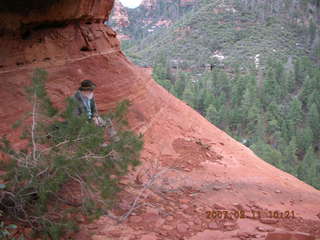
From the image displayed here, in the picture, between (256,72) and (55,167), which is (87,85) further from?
(256,72)

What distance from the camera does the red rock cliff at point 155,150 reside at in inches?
166

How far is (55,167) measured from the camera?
11.1ft

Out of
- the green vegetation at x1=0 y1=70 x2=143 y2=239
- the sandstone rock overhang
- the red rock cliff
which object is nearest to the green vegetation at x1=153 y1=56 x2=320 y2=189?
the red rock cliff

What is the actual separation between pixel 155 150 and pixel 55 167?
9.36 ft

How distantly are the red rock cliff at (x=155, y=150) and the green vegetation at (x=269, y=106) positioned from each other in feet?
51.2

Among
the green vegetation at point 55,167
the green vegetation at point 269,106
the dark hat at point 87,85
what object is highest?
the dark hat at point 87,85

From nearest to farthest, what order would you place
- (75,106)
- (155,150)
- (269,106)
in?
(75,106), (155,150), (269,106)

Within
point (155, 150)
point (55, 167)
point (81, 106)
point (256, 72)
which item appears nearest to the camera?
point (55, 167)

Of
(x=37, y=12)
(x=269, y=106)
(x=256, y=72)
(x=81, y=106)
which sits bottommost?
(x=269, y=106)

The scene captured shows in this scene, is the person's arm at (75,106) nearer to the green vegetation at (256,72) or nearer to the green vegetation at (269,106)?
the green vegetation at (256,72)

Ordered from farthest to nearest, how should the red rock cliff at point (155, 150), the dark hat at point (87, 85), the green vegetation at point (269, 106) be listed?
the green vegetation at point (269, 106)
the dark hat at point (87, 85)
the red rock cliff at point (155, 150)

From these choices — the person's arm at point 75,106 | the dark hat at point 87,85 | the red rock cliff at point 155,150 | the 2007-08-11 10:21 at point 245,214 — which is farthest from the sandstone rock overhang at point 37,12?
the 2007-08-11 10:21 at point 245,214

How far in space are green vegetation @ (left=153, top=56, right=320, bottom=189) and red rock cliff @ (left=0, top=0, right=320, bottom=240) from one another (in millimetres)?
15610

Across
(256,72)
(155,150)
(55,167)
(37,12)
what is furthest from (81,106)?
(256,72)
